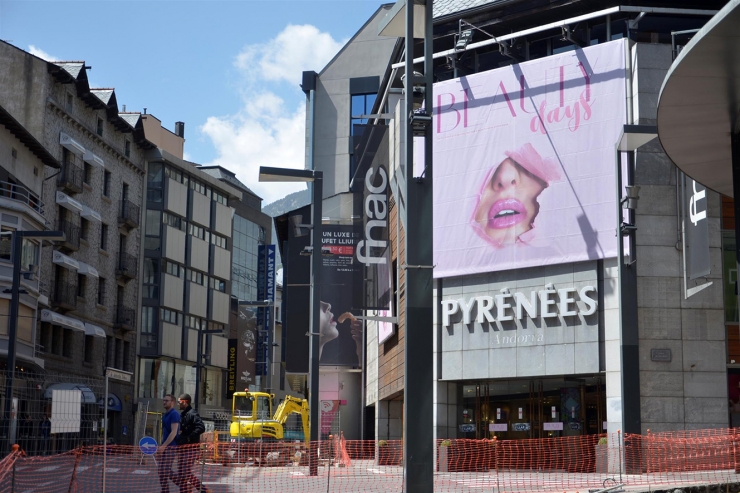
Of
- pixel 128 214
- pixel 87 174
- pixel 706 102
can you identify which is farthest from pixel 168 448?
pixel 128 214

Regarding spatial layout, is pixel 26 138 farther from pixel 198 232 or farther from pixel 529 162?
pixel 198 232

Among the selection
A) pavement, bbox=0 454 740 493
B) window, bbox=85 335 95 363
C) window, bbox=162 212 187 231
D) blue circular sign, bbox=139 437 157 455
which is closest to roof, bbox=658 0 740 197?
pavement, bbox=0 454 740 493

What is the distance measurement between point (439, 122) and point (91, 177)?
3353cm

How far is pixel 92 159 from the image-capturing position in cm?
6200

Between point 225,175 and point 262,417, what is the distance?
5621cm

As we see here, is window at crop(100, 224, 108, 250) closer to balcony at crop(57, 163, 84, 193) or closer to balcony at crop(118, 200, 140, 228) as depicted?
balcony at crop(118, 200, 140, 228)

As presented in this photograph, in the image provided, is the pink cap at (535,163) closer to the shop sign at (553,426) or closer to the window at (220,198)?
the shop sign at (553,426)

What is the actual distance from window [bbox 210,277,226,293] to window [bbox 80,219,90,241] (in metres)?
20.4

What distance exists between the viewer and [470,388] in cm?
3466

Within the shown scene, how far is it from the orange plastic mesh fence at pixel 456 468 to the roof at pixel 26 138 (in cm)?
1903

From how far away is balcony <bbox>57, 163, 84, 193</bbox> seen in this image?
58000mm

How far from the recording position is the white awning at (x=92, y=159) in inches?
2411

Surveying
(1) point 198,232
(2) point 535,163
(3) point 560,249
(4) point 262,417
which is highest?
(1) point 198,232

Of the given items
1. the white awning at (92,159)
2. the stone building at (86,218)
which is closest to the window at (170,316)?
the stone building at (86,218)
